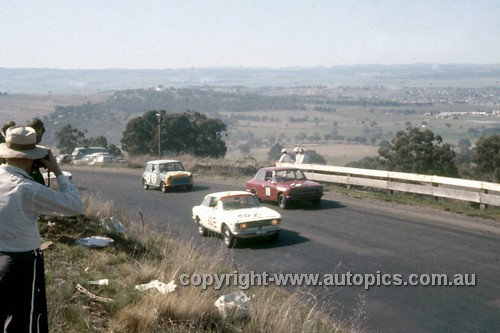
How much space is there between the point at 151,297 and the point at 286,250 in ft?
25.9

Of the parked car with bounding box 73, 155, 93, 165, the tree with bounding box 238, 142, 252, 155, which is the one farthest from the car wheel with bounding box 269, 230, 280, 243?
the tree with bounding box 238, 142, 252, 155

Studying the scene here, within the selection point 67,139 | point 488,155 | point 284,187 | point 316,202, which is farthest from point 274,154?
point 284,187

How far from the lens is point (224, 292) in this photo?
7.57m

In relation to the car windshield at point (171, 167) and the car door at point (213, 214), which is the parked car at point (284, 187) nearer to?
the car door at point (213, 214)

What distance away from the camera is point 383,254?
1283 centimetres

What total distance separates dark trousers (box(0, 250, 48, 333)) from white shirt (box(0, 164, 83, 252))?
0.09 m

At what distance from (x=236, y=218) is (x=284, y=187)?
5.62 m

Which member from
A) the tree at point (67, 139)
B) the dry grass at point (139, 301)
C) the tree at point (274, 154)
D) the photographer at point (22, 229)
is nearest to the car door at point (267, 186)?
the dry grass at point (139, 301)

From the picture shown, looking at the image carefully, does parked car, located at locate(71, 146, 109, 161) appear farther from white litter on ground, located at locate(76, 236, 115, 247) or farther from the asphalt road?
white litter on ground, located at locate(76, 236, 115, 247)

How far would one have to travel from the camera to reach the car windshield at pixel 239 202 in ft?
50.3

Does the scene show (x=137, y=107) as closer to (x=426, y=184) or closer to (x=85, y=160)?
(x=85, y=160)

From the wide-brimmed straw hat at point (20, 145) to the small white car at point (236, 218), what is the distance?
32.1ft

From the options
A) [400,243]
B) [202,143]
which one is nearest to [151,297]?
[400,243]

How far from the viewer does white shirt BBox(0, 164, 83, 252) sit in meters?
4.03
